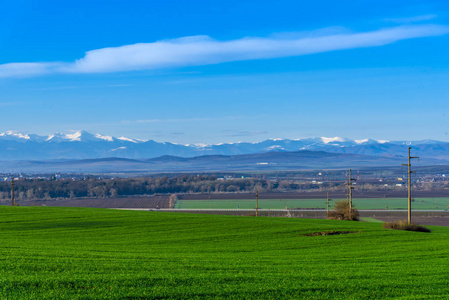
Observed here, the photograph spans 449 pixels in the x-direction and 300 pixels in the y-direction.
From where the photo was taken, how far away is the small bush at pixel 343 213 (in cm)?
6078

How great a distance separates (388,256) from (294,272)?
29.5 feet

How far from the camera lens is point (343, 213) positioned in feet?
201

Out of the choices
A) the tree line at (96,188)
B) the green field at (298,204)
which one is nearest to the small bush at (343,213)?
the green field at (298,204)

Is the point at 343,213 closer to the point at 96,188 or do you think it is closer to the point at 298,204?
the point at 298,204

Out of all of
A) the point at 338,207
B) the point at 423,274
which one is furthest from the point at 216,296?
the point at 338,207

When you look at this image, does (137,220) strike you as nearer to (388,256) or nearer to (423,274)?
(388,256)

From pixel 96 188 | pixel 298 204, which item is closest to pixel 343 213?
pixel 298 204

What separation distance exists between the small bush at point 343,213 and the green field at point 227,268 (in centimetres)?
2298

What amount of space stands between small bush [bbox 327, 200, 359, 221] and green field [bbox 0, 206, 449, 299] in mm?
22980

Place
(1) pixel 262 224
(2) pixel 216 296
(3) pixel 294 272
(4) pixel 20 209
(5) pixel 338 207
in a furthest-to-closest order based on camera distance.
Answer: (5) pixel 338 207, (4) pixel 20 209, (1) pixel 262 224, (3) pixel 294 272, (2) pixel 216 296

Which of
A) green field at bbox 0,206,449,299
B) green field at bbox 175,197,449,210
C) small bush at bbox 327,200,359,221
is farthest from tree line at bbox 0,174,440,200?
green field at bbox 0,206,449,299

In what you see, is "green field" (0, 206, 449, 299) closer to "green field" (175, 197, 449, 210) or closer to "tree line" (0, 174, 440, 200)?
"green field" (175, 197, 449, 210)

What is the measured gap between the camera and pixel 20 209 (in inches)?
2096

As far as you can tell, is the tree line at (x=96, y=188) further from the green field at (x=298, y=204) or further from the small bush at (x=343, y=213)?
the small bush at (x=343, y=213)
